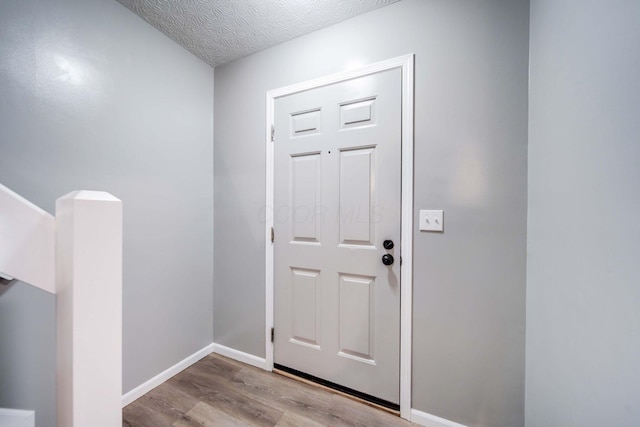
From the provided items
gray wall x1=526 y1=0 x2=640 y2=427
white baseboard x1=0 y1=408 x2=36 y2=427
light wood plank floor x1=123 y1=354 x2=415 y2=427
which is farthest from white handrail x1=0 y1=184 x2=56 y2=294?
light wood plank floor x1=123 y1=354 x2=415 y2=427

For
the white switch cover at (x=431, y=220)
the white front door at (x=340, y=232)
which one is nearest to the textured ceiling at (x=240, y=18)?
the white front door at (x=340, y=232)

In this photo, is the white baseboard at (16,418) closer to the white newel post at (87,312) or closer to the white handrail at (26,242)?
the white newel post at (87,312)

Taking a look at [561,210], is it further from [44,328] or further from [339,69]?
[44,328]

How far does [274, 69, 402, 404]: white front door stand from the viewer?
1432mm

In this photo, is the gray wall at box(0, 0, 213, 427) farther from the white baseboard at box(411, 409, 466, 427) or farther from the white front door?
the white baseboard at box(411, 409, 466, 427)

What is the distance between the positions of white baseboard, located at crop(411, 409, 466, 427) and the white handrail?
168 centimetres

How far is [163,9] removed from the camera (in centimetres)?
148

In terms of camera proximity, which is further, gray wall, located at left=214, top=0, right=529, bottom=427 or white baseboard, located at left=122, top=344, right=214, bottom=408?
white baseboard, located at left=122, top=344, right=214, bottom=408

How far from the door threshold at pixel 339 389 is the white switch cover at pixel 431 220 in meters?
1.06

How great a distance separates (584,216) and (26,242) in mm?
1377

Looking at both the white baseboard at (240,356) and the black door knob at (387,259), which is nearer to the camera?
the black door knob at (387,259)

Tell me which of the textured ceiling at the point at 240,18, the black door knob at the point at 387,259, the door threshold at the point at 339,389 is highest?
the textured ceiling at the point at 240,18

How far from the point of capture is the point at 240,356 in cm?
190

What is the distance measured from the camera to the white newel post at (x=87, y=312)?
40cm
